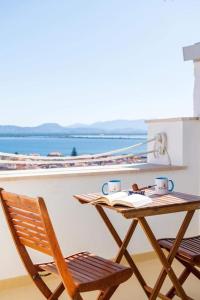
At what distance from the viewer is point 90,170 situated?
3990 millimetres

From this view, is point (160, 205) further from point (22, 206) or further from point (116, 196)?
point (22, 206)

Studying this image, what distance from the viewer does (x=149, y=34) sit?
30.3 metres

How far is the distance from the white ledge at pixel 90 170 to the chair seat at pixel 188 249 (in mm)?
995

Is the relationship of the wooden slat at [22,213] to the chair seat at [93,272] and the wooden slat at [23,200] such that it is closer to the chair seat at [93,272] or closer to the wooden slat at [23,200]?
the wooden slat at [23,200]

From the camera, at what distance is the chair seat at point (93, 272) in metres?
2.42

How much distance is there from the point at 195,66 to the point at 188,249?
8.38ft

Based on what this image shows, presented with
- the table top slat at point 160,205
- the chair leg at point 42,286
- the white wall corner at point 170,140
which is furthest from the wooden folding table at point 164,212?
the white wall corner at point 170,140

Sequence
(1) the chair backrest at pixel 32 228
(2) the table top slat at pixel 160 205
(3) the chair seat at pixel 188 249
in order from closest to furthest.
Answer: (1) the chair backrest at pixel 32 228 → (2) the table top slat at pixel 160 205 → (3) the chair seat at pixel 188 249

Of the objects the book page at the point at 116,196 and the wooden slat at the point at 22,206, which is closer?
the wooden slat at the point at 22,206

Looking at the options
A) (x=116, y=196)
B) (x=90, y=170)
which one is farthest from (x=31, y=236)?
(x=90, y=170)

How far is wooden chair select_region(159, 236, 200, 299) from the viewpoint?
9.48ft

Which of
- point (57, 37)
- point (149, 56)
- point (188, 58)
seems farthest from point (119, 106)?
point (188, 58)

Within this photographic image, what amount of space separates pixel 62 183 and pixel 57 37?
2954 centimetres

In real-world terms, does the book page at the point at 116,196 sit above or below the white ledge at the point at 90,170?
below
